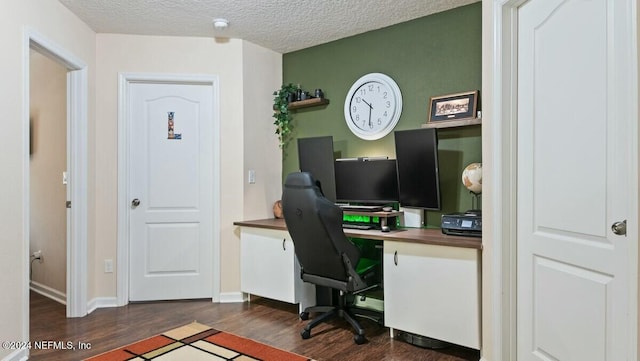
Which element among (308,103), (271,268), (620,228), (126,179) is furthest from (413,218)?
(126,179)

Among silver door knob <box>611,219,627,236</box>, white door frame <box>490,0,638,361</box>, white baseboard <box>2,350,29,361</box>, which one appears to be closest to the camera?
silver door knob <box>611,219,627,236</box>

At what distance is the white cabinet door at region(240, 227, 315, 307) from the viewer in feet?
10.8

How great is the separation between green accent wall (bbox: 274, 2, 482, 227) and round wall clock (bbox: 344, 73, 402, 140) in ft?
0.18

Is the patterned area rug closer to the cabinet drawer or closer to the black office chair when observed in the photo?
the black office chair

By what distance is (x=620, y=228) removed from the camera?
1516 millimetres

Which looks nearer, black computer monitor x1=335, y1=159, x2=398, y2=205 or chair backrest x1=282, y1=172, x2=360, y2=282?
chair backrest x1=282, y1=172, x2=360, y2=282

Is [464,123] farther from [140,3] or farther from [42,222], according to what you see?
[42,222]

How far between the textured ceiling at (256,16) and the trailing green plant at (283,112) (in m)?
0.50

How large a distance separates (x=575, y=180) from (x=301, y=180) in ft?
5.16

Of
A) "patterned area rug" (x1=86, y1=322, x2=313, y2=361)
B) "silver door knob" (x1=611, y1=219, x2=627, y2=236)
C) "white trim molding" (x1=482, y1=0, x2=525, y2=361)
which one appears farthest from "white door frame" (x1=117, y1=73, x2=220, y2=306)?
"silver door knob" (x1=611, y1=219, x2=627, y2=236)

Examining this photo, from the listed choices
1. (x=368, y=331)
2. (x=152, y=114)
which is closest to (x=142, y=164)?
(x=152, y=114)

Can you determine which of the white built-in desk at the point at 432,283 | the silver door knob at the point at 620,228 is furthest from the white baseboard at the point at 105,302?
the silver door knob at the point at 620,228

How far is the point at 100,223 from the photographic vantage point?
11.7ft

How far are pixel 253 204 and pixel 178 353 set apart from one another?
1618 mm
